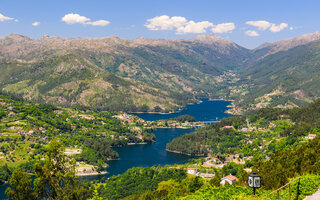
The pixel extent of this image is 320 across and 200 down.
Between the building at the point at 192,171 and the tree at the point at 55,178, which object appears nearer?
the tree at the point at 55,178

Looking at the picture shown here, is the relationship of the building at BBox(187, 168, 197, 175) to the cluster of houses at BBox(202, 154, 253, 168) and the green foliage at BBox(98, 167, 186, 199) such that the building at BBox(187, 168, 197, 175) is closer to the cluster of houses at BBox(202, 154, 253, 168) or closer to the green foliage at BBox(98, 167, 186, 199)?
the green foliage at BBox(98, 167, 186, 199)

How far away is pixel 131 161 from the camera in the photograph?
170750mm

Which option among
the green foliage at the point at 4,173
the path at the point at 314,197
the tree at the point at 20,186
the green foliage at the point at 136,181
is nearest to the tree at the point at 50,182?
the tree at the point at 20,186

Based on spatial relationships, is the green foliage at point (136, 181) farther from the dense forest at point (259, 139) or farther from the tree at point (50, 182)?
the tree at point (50, 182)

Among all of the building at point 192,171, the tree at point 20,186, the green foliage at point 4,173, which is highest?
the tree at point 20,186

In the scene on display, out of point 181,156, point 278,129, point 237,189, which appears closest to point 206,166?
point 181,156

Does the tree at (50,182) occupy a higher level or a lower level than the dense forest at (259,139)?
higher

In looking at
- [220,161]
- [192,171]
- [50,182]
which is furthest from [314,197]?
[220,161]

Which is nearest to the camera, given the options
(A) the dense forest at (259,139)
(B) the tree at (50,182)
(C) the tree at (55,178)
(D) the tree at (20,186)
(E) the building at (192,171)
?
(D) the tree at (20,186)

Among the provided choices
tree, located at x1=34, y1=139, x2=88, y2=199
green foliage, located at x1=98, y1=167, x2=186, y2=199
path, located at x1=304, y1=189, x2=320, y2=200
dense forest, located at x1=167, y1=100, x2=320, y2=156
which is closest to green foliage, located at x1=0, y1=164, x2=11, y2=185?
green foliage, located at x1=98, y1=167, x2=186, y2=199

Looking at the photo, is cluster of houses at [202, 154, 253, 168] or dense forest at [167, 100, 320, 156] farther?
dense forest at [167, 100, 320, 156]

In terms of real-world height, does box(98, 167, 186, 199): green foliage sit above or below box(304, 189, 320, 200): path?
below

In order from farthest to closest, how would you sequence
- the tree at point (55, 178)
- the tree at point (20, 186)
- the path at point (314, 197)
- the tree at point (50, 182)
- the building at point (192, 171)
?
1. the building at point (192, 171)
2. the tree at point (55, 178)
3. the tree at point (50, 182)
4. the tree at point (20, 186)
5. the path at point (314, 197)

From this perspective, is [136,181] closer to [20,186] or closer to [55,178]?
[55,178]
